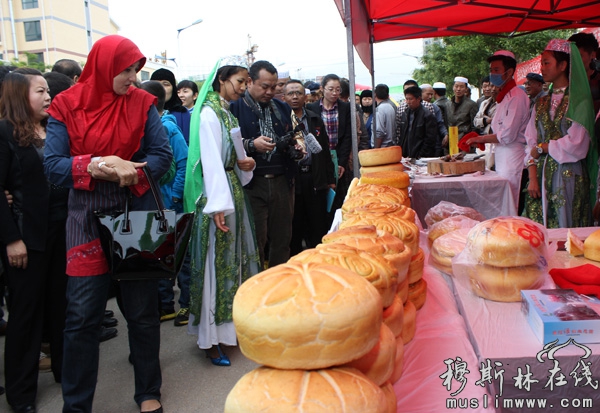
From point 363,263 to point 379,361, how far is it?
0.25 metres

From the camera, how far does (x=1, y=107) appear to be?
9.36 ft

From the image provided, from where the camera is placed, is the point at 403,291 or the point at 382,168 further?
the point at 382,168

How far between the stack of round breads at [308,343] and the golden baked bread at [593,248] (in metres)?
1.45

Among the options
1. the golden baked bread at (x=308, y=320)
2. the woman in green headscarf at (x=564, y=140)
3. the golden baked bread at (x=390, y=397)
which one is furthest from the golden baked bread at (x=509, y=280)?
the woman in green headscarf at (x=564, y=140)

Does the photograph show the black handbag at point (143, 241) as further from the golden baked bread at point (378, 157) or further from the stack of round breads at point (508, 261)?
the golden baked bread at point (378, 157)

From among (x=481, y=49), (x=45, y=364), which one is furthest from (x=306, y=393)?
(x=481, y=49)

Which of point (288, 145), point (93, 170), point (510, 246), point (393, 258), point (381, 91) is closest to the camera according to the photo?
point (393, 258)

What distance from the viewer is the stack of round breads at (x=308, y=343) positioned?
3.04 ft

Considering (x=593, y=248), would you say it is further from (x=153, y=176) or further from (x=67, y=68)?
(x=67, y=68)

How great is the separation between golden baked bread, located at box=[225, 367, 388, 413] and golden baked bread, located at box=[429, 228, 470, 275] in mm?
1241

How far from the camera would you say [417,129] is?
7730 millimetres

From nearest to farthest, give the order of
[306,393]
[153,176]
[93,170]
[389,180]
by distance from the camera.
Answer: [306,393]
[93,170]
[153,176]
[389,180]

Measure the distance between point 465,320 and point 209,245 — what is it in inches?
78.8

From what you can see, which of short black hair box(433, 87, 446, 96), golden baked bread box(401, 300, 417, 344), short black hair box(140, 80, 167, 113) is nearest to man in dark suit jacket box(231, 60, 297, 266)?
short black hair box(140, 80, 167, 113)
